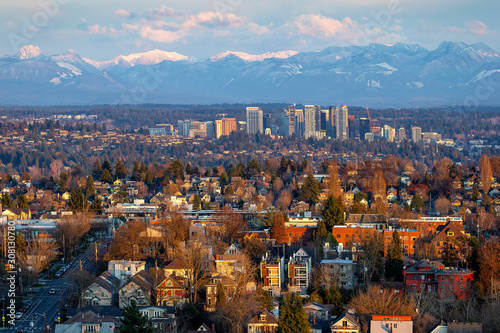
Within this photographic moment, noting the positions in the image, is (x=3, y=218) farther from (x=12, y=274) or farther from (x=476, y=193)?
(x=476, y=193)

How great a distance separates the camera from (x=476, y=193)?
185ft

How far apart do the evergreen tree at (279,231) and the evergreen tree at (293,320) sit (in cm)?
1246

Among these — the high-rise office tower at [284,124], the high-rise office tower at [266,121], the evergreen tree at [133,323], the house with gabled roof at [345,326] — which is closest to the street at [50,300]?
the evergreen tree at [133,323]

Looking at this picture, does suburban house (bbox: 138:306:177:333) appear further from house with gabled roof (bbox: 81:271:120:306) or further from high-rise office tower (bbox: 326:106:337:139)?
high-rise office tower (bbox: 326:106:337:139)

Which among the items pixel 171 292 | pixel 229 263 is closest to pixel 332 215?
pixel 229 263

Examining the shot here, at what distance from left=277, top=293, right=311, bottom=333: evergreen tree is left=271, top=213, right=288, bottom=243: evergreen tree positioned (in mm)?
12464

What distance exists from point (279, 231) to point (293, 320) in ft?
43.3

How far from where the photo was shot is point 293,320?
95.0 ft

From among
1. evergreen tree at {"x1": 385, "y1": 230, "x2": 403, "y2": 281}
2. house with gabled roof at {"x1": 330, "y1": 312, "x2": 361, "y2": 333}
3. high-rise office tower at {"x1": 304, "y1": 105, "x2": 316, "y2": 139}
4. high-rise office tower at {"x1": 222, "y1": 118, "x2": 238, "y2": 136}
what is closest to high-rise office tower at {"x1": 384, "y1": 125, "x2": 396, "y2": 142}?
high-rise office tower at {"x1": 304, "y1": 105, "x2": 316, "y2": 139}

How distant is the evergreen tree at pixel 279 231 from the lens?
41.9m

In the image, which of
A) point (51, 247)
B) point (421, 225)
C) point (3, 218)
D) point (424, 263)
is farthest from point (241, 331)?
point (3, 218)

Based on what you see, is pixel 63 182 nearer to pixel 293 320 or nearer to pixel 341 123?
pixel 293 320

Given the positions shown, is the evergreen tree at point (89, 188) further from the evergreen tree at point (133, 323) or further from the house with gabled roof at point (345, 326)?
the house with gabled roof at point (345, 326)

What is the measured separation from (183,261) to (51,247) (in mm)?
7848
